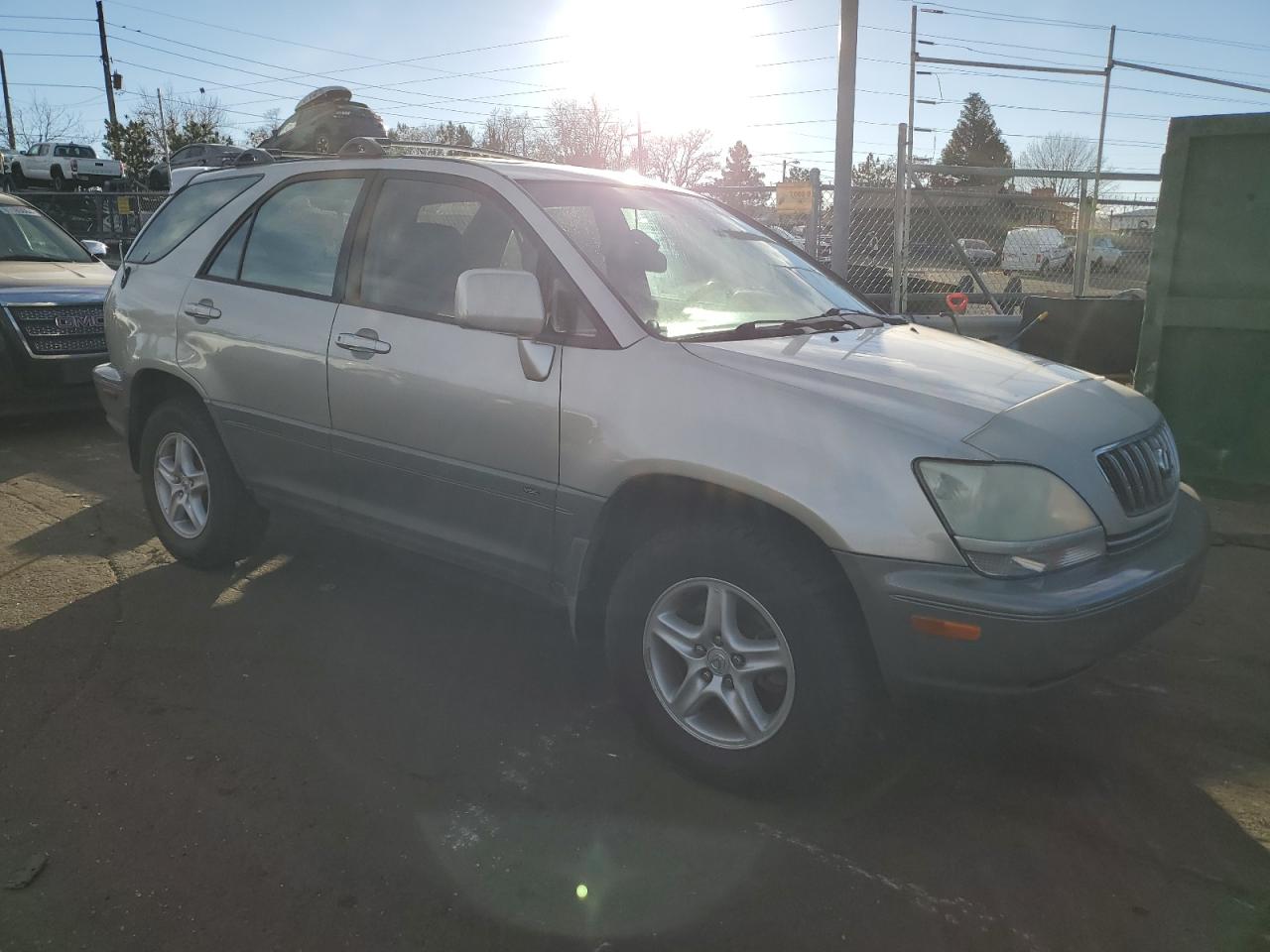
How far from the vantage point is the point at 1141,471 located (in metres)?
2.87

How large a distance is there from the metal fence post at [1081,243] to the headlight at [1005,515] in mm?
7641

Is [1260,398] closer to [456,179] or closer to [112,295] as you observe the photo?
[456,179]

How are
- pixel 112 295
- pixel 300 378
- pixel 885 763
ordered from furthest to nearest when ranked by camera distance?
pixel 112 295 < pixel 300 378 < pixel 885 763

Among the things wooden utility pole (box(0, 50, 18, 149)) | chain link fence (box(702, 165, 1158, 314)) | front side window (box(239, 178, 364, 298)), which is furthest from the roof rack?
wooden utility pole (box(0, 50, 18, 149))

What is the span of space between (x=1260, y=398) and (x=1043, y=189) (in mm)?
5085

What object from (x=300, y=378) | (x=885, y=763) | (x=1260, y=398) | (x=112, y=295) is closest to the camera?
(x=885, y=763)

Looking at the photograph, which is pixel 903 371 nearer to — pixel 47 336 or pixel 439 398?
pixel 439 398

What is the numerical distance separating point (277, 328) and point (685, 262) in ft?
5.50

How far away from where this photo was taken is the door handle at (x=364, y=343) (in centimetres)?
351

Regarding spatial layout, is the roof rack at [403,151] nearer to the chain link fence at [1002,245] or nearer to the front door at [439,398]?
the front door at [439,398]

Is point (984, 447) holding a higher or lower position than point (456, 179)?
lower

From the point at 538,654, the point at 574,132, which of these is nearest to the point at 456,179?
the point at 538,654

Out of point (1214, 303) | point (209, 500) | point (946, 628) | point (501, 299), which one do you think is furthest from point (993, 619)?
point (1214, 303)

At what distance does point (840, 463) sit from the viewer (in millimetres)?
2512
